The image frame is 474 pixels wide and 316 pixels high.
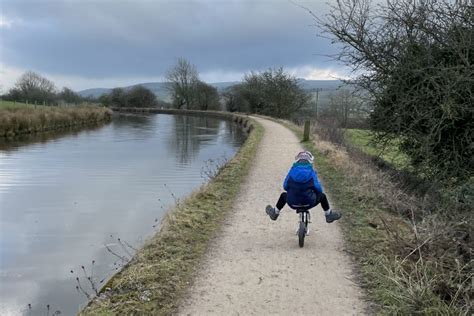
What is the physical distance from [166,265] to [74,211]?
691 centimetres

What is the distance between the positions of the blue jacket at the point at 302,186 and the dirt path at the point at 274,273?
65 cm

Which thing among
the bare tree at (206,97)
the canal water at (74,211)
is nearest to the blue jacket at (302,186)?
the canal water at (74,211)

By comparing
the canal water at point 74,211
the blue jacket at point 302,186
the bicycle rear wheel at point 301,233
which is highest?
the blue jacket at point 302,186

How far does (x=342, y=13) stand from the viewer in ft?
40.1

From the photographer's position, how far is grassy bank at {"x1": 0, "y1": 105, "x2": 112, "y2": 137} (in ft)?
96.1

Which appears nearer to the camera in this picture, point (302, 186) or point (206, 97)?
point (302, 186)

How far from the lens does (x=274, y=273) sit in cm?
532

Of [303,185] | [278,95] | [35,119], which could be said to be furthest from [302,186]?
[278,95]

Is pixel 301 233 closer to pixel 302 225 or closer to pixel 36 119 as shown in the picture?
pixel 302 225

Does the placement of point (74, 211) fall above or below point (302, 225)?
below

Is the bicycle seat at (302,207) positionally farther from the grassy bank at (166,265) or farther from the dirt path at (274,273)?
the grassy bank at (166,265)

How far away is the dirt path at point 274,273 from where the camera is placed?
14.7 feet

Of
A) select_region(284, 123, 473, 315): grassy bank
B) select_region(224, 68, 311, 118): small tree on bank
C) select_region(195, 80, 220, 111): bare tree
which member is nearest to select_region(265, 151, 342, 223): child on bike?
select_region(284, 123, 473, 315): grassy bank

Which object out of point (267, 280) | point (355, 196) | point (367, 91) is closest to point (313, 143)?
point (367, 91)
